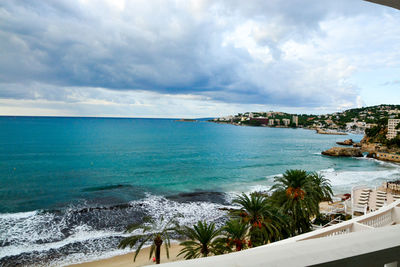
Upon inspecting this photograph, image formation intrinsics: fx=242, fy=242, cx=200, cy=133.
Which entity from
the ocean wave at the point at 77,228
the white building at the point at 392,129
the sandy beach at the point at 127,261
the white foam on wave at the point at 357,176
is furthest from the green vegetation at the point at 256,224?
the white building at the point at 392,129

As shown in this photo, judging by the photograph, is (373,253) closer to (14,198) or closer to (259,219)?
(259,219)

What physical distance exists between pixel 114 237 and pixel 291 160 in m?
49.7

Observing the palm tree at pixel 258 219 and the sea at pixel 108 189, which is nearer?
the palm tree at pixel 258 219

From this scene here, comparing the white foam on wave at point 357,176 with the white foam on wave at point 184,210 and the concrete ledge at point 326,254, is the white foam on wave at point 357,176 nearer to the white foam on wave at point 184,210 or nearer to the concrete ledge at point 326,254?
the white foam on wave at point 184,210

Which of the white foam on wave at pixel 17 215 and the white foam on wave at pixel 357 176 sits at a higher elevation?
the white foam on wave at pixel 357 176

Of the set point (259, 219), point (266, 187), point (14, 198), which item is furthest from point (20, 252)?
point (266, 187)

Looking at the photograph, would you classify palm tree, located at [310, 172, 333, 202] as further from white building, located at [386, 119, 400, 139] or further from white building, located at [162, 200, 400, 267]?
white building, located at [386, 119, 400, 139]

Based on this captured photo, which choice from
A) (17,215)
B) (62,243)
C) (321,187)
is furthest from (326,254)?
(17,215)

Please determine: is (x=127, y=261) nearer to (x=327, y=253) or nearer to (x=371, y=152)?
(x=327, y=253)

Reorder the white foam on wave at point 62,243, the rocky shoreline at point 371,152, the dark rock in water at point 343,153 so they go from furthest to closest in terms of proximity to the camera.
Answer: the dark rock in water at point 343,153
the rocky shoreline at point 371,152
the white foam on wave at point 62,243

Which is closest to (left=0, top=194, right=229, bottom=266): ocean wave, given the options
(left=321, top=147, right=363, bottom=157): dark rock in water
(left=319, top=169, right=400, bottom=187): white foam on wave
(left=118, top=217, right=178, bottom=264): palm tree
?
(left=118, top=217, right=178, bottom=264): palm tree

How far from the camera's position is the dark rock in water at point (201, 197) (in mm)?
30650

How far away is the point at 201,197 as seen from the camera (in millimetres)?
32000

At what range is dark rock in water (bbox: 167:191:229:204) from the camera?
3065cm
